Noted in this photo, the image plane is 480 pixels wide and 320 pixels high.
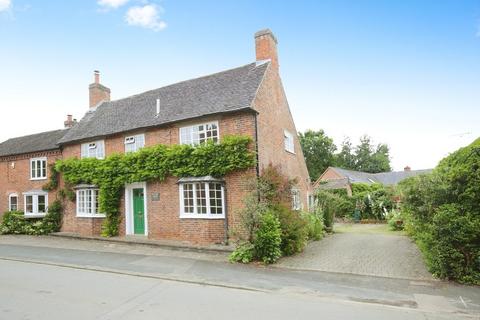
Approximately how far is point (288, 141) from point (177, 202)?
8.05 meters

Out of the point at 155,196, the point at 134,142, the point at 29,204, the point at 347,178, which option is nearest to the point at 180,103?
the point at 134,142

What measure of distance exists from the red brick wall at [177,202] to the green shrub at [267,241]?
2029 mm

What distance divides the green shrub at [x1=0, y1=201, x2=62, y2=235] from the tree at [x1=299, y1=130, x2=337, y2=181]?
49.1 meters

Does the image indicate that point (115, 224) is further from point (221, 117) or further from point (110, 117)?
point (221, 117)

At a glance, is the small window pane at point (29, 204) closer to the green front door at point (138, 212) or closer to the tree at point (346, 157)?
the green front door at point (138, 212)

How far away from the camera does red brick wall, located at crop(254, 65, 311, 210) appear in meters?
15.7

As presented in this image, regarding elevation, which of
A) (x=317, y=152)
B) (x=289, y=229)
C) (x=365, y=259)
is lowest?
(x=365, y=259)

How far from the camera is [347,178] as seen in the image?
38875mm

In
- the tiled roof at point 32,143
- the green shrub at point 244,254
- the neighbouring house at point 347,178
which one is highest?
the tiled roof at point 32,143

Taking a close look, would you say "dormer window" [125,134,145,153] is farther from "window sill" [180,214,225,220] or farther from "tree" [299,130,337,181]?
"tree" [299,130,337,181]

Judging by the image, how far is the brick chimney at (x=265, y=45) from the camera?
18062 millimetres

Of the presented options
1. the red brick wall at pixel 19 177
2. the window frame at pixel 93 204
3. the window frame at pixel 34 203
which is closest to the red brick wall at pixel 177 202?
the window frame at pixel 93 204

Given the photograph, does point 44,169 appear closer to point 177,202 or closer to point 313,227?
point 177,202

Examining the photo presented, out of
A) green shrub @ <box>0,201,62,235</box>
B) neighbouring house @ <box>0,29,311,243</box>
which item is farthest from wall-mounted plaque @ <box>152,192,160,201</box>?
green shrub @ <box>0,201,62,235</box>
